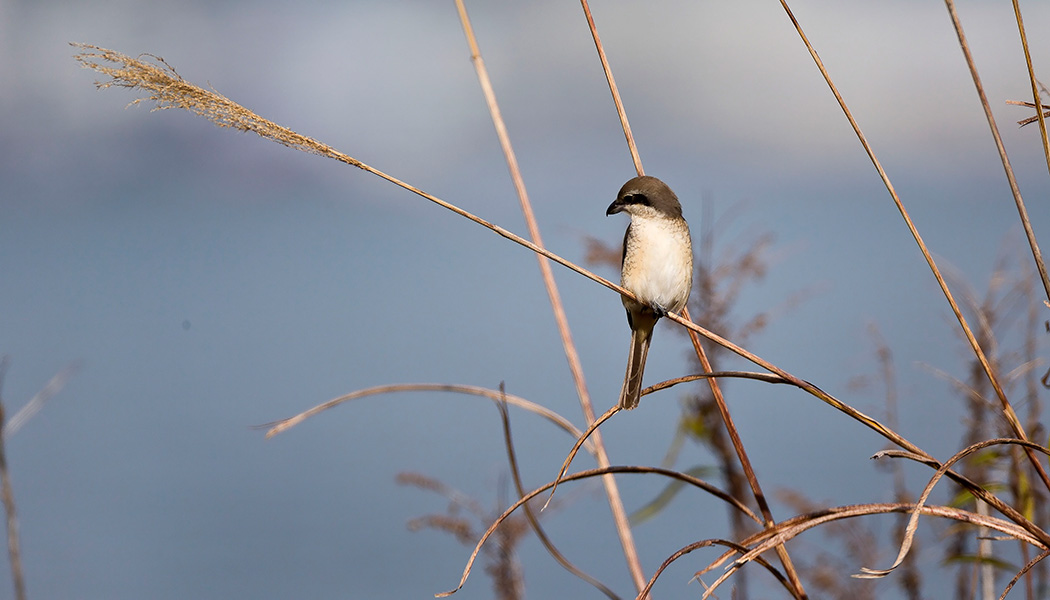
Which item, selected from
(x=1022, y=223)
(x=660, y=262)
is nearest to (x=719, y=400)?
(x=1022, y=223)

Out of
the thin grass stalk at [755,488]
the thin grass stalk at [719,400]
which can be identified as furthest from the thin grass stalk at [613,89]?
the thin grass stalk at [755,488]

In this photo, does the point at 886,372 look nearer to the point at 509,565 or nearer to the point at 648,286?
the point at 648,286

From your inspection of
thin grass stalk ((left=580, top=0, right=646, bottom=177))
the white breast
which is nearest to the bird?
the white breast

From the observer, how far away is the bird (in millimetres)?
1865

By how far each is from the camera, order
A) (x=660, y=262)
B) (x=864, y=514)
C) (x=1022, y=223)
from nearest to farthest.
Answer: (x=864, y=514) → (x=1022, y=223) → (x=660, y=262)

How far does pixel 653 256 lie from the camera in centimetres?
193

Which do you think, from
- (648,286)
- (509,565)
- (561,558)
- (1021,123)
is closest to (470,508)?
(509,565)

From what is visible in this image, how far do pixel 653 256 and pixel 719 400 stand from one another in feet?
2.59

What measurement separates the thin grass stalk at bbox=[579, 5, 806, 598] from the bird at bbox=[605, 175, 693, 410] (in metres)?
0.50

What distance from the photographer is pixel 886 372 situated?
2.55 m

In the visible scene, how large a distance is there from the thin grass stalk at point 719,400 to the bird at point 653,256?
1.64ft

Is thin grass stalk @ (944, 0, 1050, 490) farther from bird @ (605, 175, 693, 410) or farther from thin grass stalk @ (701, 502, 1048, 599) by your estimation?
bird @ (605, 175, 693, 410)

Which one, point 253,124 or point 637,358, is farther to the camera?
point 637,358

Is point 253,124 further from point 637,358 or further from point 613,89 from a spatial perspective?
point 637,358
